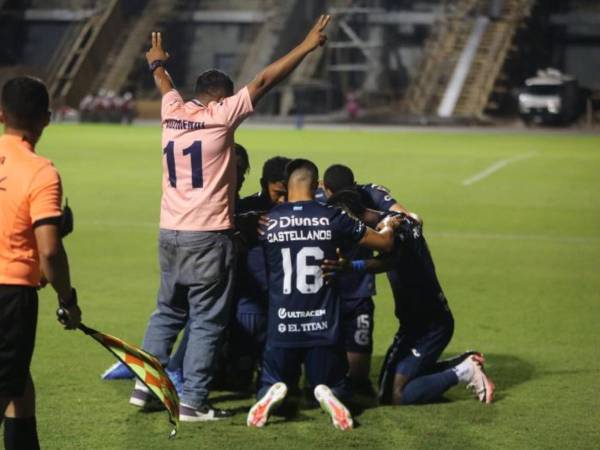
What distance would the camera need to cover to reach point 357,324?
30.4 ft

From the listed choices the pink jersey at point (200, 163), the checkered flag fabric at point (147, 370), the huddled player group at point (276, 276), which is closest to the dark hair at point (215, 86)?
the huddled player group at point (276, 276)

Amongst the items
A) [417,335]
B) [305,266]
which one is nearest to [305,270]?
[305,266]

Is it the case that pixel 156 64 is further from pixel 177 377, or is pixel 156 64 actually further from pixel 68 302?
pixel 68 302

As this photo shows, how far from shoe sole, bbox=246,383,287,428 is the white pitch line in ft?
62.5

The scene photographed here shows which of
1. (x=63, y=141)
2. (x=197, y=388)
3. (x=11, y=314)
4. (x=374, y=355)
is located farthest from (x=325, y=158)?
(x=11, y=314)

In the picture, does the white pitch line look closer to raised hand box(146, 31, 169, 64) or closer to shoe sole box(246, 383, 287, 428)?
raised hand box(146, 31, 169, 64)

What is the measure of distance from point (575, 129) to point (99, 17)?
29.0 metres

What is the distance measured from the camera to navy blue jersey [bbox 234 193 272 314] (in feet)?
30.0

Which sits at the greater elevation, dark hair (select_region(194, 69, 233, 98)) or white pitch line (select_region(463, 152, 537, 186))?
dark hair (select_region(194, 69, 233, 98))

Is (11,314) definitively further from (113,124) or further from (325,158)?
(113,124)

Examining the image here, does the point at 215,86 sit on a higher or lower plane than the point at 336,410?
higher

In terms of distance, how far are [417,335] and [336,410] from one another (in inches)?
45.5

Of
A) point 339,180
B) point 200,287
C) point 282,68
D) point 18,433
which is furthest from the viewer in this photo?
point 339,180

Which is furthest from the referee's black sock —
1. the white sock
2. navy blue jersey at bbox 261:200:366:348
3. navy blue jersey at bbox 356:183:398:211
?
the white sock
